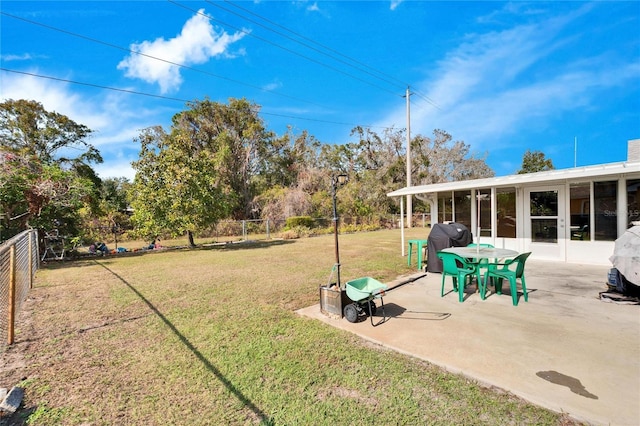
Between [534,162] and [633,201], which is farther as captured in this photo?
[534,162]

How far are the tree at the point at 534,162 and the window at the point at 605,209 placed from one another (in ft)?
95.6

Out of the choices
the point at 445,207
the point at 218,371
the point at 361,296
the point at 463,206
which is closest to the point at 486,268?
the point at 361,296

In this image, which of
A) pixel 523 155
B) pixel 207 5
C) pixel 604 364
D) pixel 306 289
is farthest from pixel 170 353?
pixel 523 155

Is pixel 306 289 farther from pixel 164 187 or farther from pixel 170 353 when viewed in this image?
pixel 164 187

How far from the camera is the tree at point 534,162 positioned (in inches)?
1246

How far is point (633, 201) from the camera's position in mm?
6418

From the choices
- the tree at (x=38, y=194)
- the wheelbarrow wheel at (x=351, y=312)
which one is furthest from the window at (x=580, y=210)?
the tree at (x=38, y=194)

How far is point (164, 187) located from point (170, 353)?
1067 centimetres

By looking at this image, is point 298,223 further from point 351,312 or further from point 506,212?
point 351,312

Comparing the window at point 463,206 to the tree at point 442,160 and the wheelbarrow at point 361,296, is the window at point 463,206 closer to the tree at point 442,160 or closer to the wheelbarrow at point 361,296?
A: the wheelbarrow at point 361,296

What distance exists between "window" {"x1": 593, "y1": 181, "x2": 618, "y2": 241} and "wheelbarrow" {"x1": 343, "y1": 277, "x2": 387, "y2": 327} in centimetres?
653

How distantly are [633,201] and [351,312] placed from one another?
23.7ft

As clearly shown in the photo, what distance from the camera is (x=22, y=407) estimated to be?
2256 millimetres

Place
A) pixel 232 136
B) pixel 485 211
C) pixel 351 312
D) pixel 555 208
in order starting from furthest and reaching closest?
pixel 232 136
pixel 485 211
pixel 555 208
pixel 351 312
